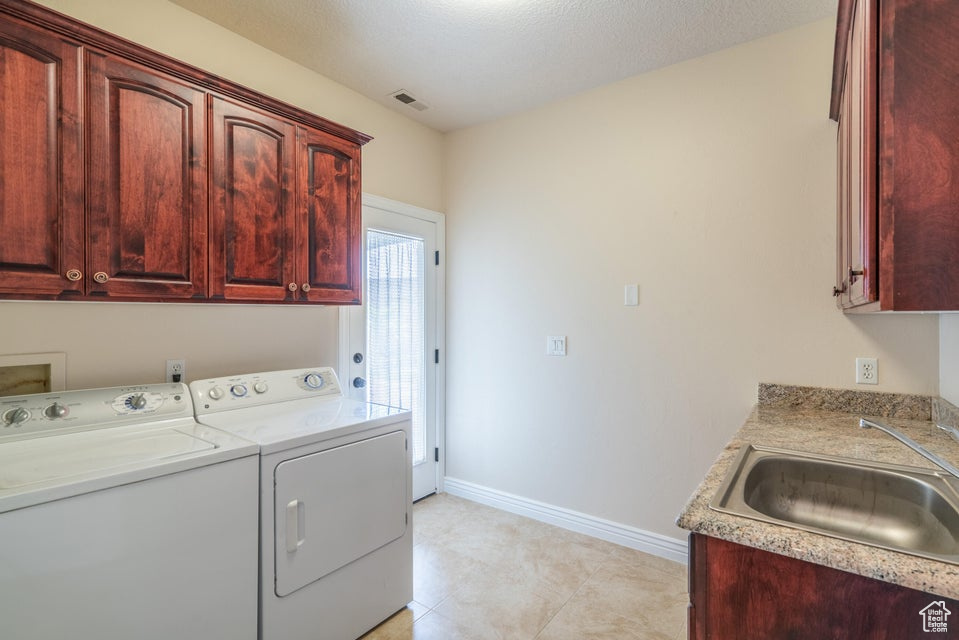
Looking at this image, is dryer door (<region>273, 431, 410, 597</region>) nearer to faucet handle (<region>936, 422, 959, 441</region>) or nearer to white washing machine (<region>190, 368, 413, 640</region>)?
white washing machine (<region>190, 368, 413, 640</region>)

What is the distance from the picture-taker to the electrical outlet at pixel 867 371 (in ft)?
6.52

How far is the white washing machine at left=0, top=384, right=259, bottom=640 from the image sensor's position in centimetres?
114

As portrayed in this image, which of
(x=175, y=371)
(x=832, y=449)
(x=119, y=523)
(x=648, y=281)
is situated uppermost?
(x=648, y=281)

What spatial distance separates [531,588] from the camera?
87.7 inches

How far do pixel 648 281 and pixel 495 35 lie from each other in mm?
1483

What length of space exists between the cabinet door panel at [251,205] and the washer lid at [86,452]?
571 millimetres

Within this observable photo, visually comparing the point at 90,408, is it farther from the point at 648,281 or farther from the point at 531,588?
the point at 648,281

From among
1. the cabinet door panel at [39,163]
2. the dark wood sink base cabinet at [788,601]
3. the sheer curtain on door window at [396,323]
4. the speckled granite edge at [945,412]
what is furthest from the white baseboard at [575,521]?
the cabinet door panel at [39,163]

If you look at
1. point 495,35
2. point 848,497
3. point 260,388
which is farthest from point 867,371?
point 260,388

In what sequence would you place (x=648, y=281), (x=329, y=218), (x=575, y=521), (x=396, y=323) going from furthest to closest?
1. (x=396, y=323)
2. (x=575, y=521)
3. (x=648, y=281)
4. (x=329, y=218)

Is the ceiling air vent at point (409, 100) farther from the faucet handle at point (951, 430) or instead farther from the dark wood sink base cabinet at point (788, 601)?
the faucet handle at point (951, 430)

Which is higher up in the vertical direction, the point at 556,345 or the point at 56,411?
the point at 556,345

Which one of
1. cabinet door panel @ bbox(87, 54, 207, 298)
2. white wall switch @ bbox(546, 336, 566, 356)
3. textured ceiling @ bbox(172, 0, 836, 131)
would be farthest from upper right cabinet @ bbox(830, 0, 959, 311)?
cabinet door panel @ bbox(87, 54, 207, 298)
